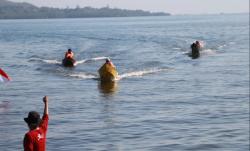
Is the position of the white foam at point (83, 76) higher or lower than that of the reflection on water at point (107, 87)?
lower

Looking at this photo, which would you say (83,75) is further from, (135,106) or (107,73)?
(135,106)

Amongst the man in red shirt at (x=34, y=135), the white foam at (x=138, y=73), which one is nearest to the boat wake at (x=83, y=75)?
the white foam at (x=138, y=73)

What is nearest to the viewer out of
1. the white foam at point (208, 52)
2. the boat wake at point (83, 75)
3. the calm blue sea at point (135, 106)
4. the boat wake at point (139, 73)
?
the calm blue sea at point (135, 106)

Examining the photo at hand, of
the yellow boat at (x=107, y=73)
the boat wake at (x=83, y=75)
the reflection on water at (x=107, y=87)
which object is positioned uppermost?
the yellow boat at (x=107, y=73)

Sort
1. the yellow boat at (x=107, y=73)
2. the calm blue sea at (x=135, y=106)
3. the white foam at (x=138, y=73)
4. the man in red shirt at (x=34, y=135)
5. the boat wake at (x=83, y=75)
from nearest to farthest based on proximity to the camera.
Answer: the man in red shirt at (x=34, y=135), the calm blue sea at (x=135, y=106), the yellow boat at (x=107, y=73), the boat wake at (x=83, y=75), the white foam at (x=138, y=73)

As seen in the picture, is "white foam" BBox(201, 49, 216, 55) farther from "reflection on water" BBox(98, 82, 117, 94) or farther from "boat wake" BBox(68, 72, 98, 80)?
"reflection on water" BBox(98, 82, 117, 94)

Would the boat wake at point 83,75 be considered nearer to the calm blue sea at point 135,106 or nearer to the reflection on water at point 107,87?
the calm blue sea at point 135,106

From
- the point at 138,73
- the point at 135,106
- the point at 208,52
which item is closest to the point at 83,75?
the point at 138,73

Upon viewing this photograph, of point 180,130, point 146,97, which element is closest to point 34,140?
point 180,130

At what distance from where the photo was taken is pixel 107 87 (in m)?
33.3

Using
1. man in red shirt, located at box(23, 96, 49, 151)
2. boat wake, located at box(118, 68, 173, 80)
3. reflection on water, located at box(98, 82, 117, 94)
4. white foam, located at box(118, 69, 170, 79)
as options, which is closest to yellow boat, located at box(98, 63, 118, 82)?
reflection on water, located at box(98, 82, 117, 94)

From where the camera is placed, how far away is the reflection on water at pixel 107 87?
31.7m

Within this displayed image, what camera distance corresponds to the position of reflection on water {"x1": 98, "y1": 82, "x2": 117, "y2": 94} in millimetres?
31744

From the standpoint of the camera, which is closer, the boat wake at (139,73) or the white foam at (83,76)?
the white foam at (83,76)
